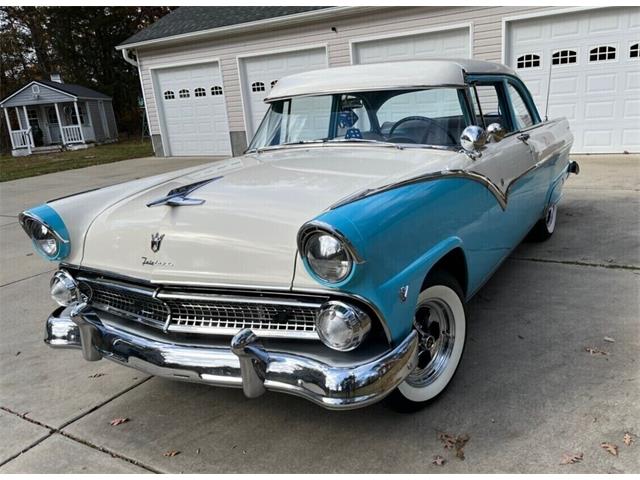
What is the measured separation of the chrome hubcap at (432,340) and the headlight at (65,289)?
169cm

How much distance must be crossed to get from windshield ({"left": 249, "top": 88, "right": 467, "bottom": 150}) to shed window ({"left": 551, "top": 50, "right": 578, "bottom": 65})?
285 inches

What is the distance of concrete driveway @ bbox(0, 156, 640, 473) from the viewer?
2.28 m

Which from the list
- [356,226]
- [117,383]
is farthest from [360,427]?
[117,383]

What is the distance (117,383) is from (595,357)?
2.69 metres

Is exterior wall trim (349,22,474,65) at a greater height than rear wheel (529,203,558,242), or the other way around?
exterior wall trim (349,22,474,65)

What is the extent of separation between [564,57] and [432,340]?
8.44m

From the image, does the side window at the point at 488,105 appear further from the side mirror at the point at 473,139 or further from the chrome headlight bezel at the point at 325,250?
the chrome headlight bezel at the point at 325,250

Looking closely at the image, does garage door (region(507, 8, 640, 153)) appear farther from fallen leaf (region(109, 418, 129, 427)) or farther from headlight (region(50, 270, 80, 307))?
fallen leaf (region(109, 418, 129, 427))

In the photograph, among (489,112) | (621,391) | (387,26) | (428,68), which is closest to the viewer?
(621,391)

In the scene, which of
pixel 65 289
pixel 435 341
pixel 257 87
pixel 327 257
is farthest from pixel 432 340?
pixel 257 87

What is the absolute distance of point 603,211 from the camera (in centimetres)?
588

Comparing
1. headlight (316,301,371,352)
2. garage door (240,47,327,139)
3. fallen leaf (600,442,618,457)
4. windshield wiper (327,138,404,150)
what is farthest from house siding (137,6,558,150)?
headlight (316,301,371,352)

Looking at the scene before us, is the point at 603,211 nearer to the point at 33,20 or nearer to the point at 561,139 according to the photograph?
the point at 561,139

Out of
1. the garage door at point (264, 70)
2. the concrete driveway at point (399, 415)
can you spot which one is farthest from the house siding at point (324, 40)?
the concrete driveway at point (399, 415)
